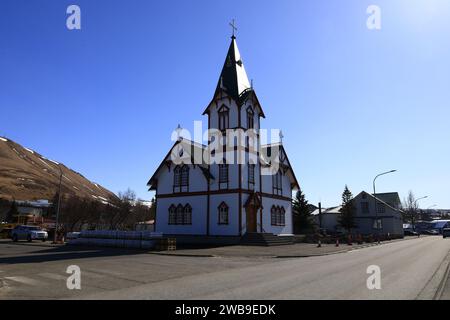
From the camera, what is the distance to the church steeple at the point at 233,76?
38.8 m

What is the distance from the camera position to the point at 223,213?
1442 inches

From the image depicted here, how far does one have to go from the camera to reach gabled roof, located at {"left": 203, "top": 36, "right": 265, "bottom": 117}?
38469 mm

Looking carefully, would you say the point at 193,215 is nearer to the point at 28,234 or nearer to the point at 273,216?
the point at 273,216

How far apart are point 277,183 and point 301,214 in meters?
18.6

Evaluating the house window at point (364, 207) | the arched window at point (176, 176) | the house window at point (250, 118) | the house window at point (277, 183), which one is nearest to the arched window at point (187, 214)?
the arched window at point (176, 176)

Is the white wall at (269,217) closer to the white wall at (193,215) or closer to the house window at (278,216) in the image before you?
the house window at (278,216)

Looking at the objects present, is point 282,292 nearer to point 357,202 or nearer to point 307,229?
point 307,229

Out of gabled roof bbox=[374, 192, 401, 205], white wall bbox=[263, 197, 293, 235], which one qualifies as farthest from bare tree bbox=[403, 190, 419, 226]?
white wall bbox=[263, 197, 293, 235]

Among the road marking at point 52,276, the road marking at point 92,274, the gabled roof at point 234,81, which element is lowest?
the road marking at point 52,276

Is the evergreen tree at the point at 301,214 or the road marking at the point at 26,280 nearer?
the road marking at the point at 26,280

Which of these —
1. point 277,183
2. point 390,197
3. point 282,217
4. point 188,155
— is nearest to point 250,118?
point 188,155
